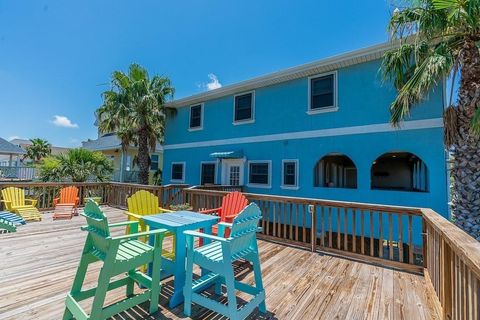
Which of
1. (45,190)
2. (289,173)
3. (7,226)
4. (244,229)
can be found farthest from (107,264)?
(45,190)

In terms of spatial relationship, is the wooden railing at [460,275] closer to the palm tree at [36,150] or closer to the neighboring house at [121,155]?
the neighboring house at [121,155]

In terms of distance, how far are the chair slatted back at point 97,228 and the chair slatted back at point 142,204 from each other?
59.6 inches

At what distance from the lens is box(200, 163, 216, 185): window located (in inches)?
439

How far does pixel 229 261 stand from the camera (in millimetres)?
2160

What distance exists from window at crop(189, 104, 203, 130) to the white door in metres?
2.50

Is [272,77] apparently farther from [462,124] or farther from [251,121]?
[462,124]

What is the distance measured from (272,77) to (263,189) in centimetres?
455

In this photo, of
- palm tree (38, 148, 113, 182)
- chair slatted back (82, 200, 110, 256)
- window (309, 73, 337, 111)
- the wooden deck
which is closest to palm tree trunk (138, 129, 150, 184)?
palm tree (38, 148, 113, 182)

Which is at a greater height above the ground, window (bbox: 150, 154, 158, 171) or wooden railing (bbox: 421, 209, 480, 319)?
window (bbox: 150, 154, 158, 171)

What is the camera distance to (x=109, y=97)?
11.3m

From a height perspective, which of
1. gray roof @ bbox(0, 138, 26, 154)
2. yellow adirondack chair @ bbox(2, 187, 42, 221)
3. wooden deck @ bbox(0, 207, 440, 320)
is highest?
gray roof @ bbox(0, 138, 26, 154)

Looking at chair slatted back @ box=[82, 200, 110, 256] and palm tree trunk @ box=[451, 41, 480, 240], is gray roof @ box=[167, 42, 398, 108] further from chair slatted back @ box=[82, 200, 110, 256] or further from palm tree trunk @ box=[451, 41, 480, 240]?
chair slatted back @ box=[82, 200, 110, 256]

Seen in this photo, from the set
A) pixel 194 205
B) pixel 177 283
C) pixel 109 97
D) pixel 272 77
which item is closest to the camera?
pixel 177 283

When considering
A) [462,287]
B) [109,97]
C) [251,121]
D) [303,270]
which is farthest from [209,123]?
[462,287]
